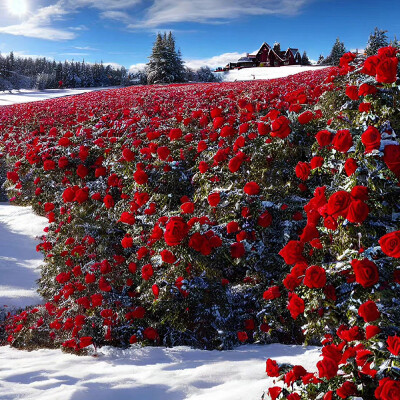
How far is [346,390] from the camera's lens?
1698mm

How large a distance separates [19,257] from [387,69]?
6.19 m

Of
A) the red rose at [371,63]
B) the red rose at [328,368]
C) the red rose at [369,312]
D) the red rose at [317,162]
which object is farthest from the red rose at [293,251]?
the red rose at [371,63]

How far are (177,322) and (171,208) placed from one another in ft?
5.64

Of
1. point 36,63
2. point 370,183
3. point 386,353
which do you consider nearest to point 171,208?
point 370,183

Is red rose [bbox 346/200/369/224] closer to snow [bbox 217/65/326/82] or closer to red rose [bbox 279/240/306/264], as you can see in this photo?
red rose [bbox 279/240/306/264]

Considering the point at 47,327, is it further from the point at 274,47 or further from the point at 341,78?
the point at 274,47

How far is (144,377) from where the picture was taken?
2.83 meters

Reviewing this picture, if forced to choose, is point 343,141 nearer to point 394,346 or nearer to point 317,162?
point 317,162

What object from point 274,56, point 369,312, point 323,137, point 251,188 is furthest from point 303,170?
point 274,56

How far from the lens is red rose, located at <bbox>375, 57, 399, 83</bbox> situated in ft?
7.77

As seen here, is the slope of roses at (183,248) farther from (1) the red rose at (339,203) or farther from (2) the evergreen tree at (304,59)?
(2) the evergreen tree at (304,59)

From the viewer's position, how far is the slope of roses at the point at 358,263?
1.81 metres

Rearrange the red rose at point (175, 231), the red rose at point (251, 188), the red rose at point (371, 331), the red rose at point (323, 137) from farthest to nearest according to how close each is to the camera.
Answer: the red rose at point (251, 188) < the red rose at point (323, 137) < the red rose at point (175, 231) < the red rose at point (371, 331)

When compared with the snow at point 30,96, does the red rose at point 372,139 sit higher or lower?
lower
